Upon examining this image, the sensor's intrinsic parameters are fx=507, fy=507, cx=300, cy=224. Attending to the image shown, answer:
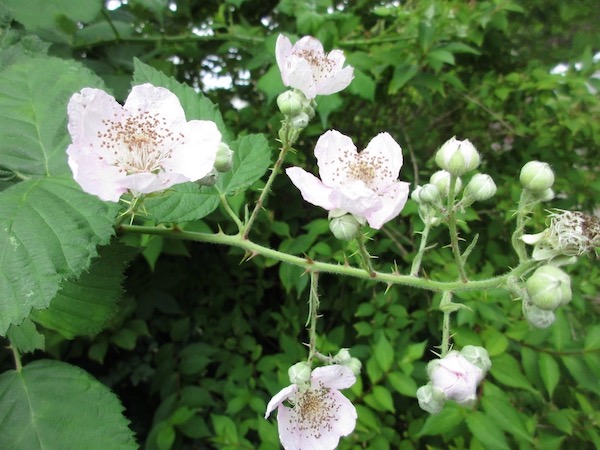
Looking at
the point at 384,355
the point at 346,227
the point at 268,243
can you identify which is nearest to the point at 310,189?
the point at 346,227

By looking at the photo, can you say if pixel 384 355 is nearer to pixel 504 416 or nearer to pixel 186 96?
pixel 504 416

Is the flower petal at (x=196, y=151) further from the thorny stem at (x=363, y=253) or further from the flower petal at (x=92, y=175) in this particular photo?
the thorny stem at (x=363, y=253)

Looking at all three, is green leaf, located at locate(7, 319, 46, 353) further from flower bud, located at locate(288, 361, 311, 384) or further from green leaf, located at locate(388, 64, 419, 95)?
green leaf, located at locate(388, 64, 419, 95)

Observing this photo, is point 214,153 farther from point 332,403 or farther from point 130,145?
point 332,403

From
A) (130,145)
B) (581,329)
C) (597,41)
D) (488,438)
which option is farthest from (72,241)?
(597,41)

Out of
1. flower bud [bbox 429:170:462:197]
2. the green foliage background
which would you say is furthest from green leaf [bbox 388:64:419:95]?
flower bud [bbox 429:170:462:197]

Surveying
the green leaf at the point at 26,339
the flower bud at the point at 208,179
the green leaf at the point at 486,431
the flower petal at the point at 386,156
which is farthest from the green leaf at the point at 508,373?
the green leaf at the point at 26,339
